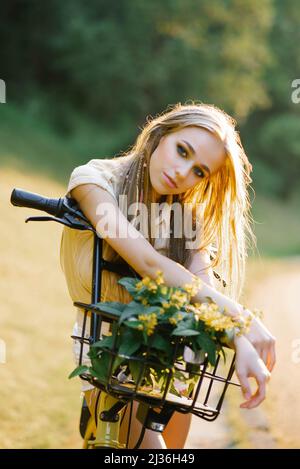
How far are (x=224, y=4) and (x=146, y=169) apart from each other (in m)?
30.9

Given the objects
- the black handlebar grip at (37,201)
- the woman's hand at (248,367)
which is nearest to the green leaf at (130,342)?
the woman's hand at (248,367)

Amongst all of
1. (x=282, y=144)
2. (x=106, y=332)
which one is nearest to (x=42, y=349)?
(x=106, y=332)

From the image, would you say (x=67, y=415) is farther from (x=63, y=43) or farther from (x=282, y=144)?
(x=282, y=144)

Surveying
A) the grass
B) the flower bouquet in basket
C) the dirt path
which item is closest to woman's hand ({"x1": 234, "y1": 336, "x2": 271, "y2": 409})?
the flower bouquet in basket

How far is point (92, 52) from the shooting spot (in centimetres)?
3083

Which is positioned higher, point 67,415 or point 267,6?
point 267,6

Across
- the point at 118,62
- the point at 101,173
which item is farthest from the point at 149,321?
the point at 118,62

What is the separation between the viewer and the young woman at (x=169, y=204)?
7.88 feet

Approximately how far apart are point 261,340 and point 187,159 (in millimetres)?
650

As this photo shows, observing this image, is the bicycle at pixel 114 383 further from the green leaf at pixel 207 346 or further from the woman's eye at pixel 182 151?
the woman's eye at pixel 182 151

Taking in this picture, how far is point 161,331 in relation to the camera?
199 cm

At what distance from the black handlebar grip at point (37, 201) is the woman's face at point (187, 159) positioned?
323mm

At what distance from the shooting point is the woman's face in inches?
95.8

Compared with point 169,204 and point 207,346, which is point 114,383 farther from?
point 169,204
